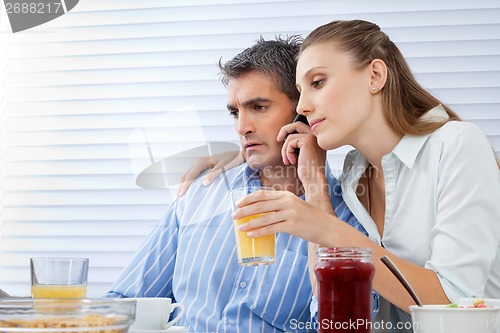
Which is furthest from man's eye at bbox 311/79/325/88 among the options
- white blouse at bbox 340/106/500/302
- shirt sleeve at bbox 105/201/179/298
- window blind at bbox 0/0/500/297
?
window blind at bbox 0/0/500/297

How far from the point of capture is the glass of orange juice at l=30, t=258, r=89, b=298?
3.75ft

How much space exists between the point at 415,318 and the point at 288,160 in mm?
967

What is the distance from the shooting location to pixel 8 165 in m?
2.71

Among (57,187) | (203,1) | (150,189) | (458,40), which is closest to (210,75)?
(203,1)

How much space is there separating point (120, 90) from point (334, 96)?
1.15m

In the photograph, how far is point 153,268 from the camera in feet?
6.73

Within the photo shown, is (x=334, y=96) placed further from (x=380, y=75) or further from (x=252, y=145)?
(x=252, y=145)

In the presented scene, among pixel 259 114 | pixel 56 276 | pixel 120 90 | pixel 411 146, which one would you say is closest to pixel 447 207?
pixel 411 146

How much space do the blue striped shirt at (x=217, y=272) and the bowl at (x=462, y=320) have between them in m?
0.82

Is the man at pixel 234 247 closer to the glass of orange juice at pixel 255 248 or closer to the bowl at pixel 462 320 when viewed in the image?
the glass of orange juice at pixel 255 248

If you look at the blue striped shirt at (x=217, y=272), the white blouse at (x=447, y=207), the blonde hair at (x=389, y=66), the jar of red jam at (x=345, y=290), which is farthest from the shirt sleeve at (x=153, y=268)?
the jar of red jam at (x=345, y=290)

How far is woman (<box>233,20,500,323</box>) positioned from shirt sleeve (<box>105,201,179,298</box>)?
0.45 metres

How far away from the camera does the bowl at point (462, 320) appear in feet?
3.28

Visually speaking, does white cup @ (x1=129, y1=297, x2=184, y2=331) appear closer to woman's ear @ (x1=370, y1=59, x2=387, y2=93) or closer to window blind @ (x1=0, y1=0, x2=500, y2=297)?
woman's ear @ (x1=370, y1=59, x2=387, y2=93)
